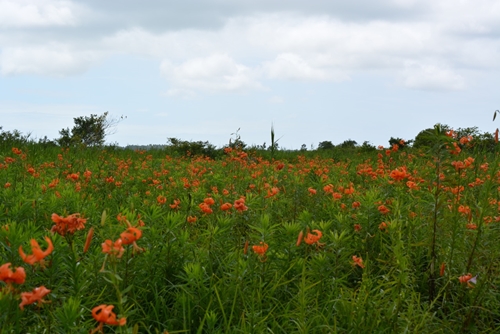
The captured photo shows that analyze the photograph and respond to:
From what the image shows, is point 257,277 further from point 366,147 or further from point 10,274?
point 366,147

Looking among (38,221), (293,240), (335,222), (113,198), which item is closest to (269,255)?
(293,240)

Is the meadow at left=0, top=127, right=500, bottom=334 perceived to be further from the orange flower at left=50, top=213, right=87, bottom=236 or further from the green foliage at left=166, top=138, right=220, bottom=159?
the green foliage at left=166, top=138, right=220, bottom=159

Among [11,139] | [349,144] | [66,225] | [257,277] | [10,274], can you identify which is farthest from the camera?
[349,144]

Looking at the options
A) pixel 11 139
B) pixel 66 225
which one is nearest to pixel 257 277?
pixel 66 225

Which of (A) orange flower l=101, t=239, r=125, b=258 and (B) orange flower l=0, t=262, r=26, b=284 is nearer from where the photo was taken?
(B) orange flower l=0, t=262, r=26, b=284

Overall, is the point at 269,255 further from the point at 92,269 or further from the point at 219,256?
the point at 92,269

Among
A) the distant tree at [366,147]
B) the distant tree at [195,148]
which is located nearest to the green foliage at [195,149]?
the distant tree at [195,148]

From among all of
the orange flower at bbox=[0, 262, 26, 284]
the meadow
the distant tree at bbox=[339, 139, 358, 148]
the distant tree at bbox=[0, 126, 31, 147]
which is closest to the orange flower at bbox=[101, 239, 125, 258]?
the meadow

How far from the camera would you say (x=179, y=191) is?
19.9 feet

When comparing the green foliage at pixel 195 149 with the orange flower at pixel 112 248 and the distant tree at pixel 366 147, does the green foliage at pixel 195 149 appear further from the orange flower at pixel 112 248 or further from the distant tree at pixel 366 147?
the orange flower at pixel 112 248

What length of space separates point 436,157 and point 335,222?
4.34 ft

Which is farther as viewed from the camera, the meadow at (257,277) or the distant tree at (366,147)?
the distant tree at (366,147)

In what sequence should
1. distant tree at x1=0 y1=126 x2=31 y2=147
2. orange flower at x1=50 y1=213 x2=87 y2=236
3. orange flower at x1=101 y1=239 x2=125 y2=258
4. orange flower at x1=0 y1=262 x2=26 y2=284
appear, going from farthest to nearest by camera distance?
distant tree at x1=0 y1=126 x2=31 y2=147 → orange flower at x1=50 y1=213 x2=87 y2=236 → orange flower at x1=101 y1=239 x2=125 y2=258 → orange flower at x1=0 y1=262 x2=26 y2=284

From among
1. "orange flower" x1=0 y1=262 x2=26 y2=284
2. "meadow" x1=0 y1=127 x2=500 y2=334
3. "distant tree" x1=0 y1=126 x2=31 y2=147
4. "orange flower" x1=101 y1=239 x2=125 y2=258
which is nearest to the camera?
"orange flower" x1=0 y1=262 x2=26 y2=284
